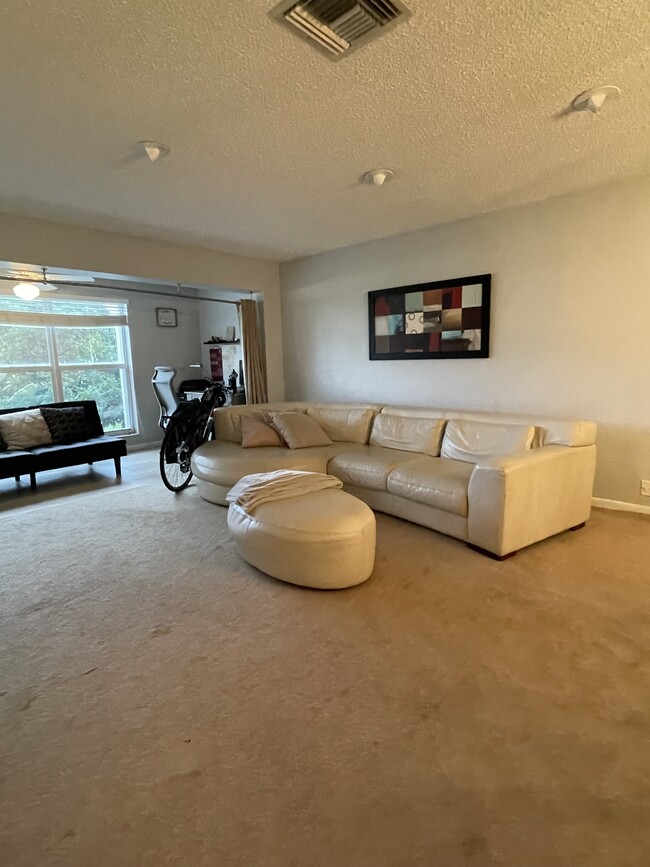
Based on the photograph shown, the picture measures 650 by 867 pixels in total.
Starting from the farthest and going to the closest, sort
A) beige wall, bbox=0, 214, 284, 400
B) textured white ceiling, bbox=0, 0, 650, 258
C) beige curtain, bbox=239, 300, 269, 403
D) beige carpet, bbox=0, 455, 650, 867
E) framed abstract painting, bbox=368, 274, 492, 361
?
beige curtain, bbox=239, 300, 269, 403
framed abstract painting, bbox=368, 274, 492, 361
beige wall, bbox=0, 214, 284, 400
textured white ceiling, bbox=0, 0, 650, 258
beige carpet, bbox=0, 455, 650, 867

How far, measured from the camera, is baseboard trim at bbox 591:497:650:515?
345 cm

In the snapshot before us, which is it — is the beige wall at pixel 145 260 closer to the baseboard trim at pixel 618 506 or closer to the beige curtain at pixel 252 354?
the beige curtain at pixel 252 354

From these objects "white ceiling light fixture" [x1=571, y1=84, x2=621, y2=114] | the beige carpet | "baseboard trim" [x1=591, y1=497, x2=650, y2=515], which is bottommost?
the beige carpet

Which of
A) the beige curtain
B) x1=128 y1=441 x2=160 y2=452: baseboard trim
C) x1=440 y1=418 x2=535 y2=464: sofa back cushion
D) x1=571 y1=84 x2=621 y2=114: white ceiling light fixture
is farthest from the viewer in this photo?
x1=128 y1=441 x2=160 y2=452: baseboard trim

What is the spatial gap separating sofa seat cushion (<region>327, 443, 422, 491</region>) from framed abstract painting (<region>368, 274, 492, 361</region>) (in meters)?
1.15

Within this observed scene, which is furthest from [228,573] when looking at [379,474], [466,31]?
[466,31]

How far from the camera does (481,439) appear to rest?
353cm

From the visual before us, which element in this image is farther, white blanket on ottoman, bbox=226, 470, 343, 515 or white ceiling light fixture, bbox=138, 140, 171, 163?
white blanket on ottoman, bbox=226, 470, 343, 515

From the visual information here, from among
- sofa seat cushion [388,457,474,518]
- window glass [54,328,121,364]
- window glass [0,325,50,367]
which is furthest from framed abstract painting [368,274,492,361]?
window glass [0,325,50,367]

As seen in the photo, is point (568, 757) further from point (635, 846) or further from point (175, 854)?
point (175, 854)

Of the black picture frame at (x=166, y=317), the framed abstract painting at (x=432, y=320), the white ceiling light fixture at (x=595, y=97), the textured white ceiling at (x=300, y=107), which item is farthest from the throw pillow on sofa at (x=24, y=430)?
the white ceiling light fixture at (x=595, y=97)

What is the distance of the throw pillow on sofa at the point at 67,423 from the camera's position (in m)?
5.04

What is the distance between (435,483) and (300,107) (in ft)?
7.54

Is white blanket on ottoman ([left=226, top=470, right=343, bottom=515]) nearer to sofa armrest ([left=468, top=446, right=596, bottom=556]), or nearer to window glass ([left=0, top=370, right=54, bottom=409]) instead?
sofa armrest ([left=468, top=446, right=596, bottom=556])
